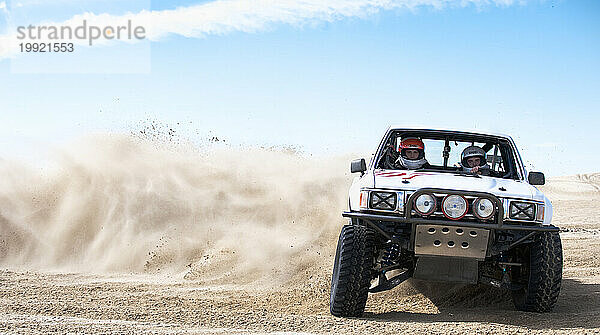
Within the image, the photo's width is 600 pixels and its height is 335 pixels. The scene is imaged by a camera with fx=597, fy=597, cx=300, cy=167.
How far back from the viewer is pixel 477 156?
6.61m

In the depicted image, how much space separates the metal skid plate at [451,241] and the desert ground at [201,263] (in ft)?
2.02

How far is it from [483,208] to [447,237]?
1.31ft

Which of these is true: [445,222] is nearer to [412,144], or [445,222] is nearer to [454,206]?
[454,206]

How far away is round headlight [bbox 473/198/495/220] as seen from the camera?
5.09 meters

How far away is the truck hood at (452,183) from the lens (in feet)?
17.4

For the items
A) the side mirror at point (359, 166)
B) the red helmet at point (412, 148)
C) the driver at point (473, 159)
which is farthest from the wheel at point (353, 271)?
the driver at point (473, 159)

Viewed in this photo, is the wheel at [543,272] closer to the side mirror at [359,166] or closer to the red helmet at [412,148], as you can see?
the red helmet at [412,148]

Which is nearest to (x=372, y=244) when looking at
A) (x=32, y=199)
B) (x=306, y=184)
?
(x=306, y=184)

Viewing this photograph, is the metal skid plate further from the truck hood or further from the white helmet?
the white helmet

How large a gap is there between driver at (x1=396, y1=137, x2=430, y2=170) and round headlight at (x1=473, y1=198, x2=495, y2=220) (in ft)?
4.91

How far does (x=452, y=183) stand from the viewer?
17.7ft

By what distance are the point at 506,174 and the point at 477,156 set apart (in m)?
0.36

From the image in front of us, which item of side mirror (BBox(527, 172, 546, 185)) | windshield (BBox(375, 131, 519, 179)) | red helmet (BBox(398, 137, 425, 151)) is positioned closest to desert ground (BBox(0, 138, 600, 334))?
side mirror (BBox(527, 172, 546, 185))

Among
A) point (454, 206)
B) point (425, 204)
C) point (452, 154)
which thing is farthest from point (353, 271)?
point (452, 154)
